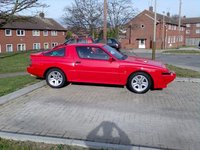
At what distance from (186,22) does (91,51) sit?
8232 cm

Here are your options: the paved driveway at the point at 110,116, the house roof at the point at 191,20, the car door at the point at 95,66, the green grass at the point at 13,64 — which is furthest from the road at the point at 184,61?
the house roof at the point at 191,20

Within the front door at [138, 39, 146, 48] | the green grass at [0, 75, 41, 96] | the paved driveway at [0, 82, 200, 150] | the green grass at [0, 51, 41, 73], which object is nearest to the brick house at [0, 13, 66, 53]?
the front door at [138, 39, 146, 48]

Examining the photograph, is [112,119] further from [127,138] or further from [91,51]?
[91,51]

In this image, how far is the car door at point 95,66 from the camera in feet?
23.9

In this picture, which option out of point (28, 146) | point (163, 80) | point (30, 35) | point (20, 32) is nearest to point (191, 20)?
point (30, 35)

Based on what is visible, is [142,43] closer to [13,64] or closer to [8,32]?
[8,32]

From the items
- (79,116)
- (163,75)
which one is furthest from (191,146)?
(163,75)

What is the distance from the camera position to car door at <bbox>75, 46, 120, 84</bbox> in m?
7.27

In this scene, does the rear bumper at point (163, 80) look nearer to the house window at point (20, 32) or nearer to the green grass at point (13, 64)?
the green grass at point (13, 64)

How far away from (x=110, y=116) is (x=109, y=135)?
0.98 m

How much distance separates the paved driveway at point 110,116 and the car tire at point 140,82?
22 centimetres

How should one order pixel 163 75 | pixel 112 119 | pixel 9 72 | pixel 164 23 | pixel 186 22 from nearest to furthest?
pixel 112 119 < pixel 163 75 < pixel 9 72 < pixel 164 23 < pixel 186 22

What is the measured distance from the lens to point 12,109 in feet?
18.2

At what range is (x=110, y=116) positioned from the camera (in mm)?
5176
